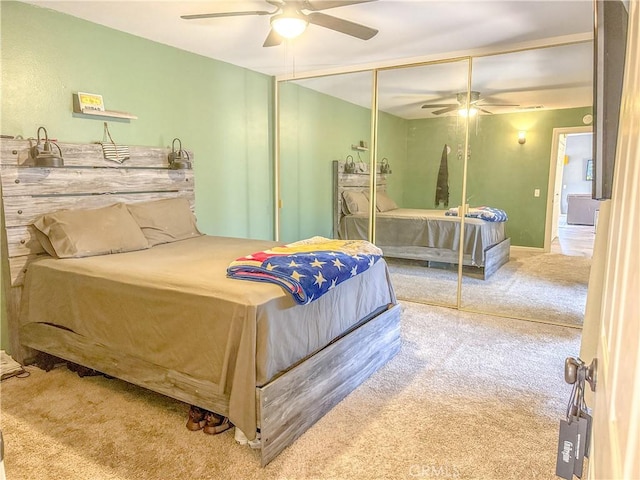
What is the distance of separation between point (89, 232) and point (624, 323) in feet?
9.95

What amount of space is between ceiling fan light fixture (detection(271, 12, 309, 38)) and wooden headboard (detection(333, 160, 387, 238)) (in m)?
2.19

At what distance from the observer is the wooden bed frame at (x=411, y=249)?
471cm

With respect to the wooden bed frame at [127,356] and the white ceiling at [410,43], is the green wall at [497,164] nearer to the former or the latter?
the white ceiling at [410,43]

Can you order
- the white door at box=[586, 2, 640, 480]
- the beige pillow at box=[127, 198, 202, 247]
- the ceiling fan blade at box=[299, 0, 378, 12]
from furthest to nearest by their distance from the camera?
the beige pillow at box=[127, 198, 202, 247], the ceiling fan blade at box=[299, 0, 378, 12], the white door at box=[586, 2, 640, 480]

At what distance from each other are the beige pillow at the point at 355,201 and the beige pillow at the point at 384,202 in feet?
0.42

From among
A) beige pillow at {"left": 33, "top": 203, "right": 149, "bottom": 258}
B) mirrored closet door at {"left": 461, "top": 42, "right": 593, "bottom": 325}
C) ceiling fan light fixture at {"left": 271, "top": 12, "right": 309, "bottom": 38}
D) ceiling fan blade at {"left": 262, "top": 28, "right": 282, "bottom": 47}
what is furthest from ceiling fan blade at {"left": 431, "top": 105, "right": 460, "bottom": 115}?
beige pillow at {"left": 33, "top": 203, "right": 149, "bottom": 258}

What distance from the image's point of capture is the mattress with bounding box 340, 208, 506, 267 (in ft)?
14.8

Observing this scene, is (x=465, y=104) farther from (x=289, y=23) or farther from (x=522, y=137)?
(x=289, y=23)

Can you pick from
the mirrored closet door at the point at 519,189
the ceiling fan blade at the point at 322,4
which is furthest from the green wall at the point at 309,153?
the ceiling fan blade at the point at 322,4

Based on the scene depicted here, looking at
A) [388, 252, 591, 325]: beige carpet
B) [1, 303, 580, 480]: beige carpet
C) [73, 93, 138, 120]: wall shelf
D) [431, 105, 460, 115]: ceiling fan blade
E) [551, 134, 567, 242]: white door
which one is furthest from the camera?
[551, 134, 567, 242]: white door

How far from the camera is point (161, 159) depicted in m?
3.73

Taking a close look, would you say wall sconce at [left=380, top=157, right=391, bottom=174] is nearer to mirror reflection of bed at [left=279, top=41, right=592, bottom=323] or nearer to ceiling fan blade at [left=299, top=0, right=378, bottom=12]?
mirror reflection of bed at [left=279, top=41, right=592, bottom=323]

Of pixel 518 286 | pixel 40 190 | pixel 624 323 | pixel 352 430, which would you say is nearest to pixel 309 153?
pixel 518 286

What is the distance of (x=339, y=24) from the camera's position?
2811mm
